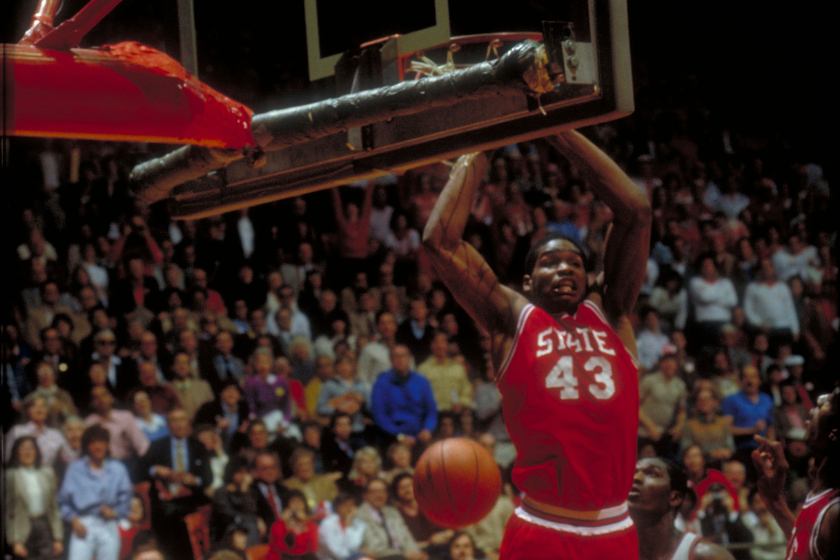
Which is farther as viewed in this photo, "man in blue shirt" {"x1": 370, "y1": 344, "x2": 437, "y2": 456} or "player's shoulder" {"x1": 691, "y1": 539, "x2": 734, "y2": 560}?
"man in blue shirt" {"x1": 370, "y1": 344, "x2": 437, "y2": 456}

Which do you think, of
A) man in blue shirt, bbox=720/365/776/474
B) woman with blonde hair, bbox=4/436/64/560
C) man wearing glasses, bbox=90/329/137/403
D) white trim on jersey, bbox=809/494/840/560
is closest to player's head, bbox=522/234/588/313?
white trim on jersey, bbox=809/494/840/560

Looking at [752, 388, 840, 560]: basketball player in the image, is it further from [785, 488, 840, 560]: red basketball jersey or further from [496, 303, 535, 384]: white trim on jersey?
[496, 303, 535, 384]: white trim on jersey

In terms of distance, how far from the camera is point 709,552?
3.68 metres

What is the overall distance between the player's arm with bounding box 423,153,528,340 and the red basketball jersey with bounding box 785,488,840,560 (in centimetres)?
119

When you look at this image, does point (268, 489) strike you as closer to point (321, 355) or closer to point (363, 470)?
point (363, 470)

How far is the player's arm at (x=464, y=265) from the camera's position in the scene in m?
3.27

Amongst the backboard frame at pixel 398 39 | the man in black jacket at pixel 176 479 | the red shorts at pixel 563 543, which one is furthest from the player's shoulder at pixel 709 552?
the man in black jacket at pixel 176 479

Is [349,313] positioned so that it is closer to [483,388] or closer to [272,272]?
[272,272]

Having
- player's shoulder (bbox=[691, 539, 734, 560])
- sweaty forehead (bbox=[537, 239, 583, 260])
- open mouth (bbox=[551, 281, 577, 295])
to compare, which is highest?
sweaty forehead (bbox=[537, 239, 583, 260])

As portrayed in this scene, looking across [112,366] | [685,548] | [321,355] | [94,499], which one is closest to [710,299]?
[321,355]

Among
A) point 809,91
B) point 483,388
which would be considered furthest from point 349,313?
point 809,91

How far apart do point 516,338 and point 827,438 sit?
3.78 feet

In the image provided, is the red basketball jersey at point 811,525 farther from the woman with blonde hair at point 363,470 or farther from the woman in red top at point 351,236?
the woman in red top at point 351,236

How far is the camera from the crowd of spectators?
6.30 m
